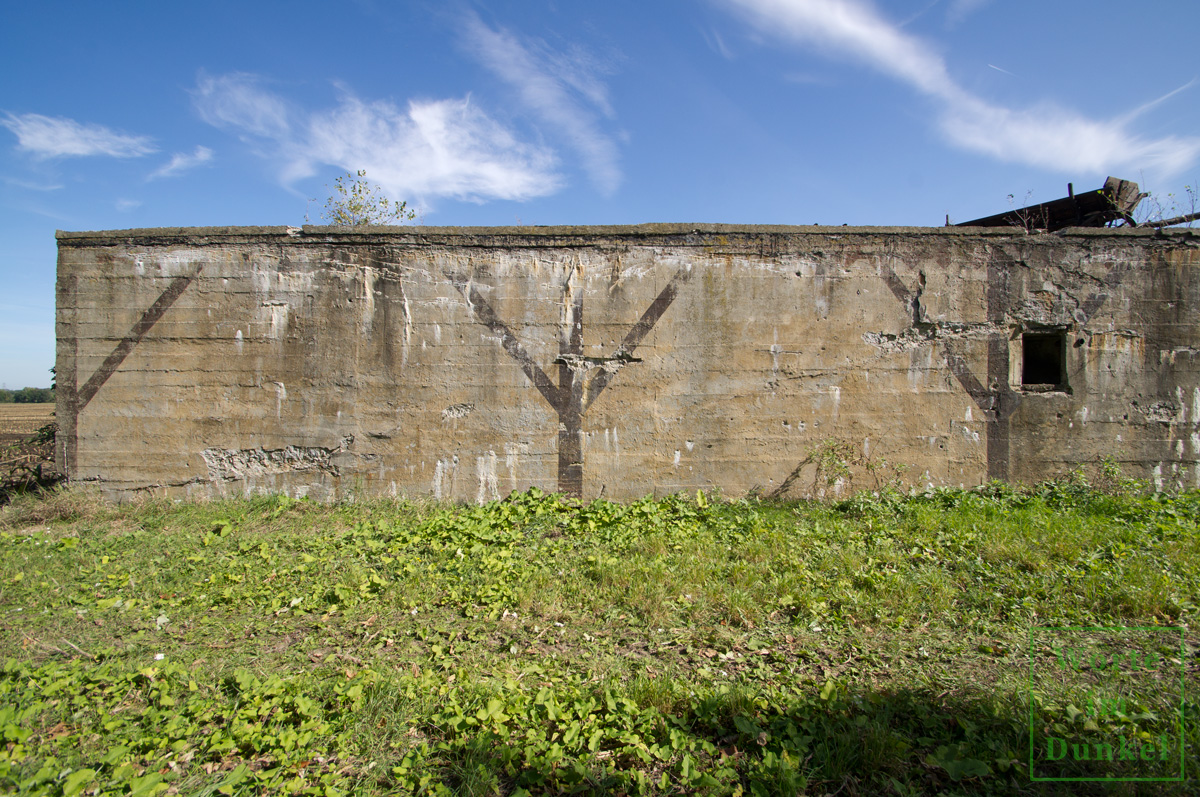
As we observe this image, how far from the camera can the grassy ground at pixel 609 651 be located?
2.35 meters

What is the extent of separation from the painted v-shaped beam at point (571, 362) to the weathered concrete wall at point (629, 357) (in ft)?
0.08

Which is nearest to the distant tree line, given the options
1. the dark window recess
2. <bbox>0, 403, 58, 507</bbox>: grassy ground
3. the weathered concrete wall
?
<bbox>0, 403, 58, 507</bbox>: grassy ground

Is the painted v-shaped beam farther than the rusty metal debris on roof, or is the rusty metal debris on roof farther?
the rusty metal debris on roof

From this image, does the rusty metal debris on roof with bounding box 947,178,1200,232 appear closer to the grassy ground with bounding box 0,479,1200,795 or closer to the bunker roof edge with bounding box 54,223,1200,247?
the bunker roof edge with bounding box 54,223,1200,247

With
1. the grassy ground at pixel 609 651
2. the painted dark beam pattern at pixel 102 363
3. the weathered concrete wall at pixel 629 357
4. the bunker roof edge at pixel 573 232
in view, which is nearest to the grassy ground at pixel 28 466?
the painted dark beam pattern at pixel 102 363

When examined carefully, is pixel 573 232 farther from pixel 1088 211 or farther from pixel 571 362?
pixel 1088 211

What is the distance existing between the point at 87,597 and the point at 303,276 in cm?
349

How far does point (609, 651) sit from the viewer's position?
3.27m

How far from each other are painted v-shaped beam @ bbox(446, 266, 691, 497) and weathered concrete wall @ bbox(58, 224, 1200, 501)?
24mm

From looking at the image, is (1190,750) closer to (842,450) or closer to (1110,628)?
(1110,628)

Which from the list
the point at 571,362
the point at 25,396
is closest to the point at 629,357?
the point at 571,362

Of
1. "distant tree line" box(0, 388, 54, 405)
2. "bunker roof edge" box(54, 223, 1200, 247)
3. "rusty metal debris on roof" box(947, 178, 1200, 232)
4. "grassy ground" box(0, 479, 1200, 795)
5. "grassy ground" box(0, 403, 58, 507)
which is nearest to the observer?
"grassy ground" box(0, 479, 1200, 795)

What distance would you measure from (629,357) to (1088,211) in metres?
7.10

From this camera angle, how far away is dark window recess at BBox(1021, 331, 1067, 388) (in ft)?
19.5
